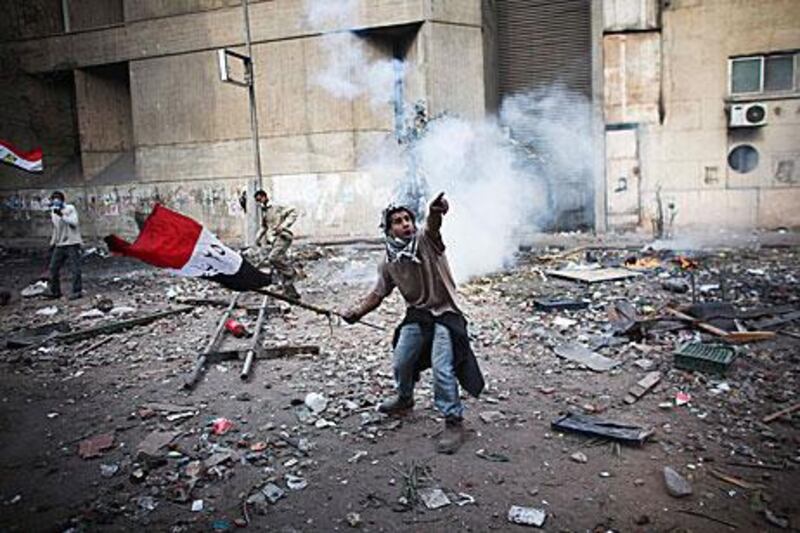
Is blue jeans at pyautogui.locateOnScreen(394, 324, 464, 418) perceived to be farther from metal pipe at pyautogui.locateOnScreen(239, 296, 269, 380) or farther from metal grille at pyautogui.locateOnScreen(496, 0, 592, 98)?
metal grille at pyautogui.locateOnScreen(496, 0, 592, 98)

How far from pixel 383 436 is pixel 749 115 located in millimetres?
12554

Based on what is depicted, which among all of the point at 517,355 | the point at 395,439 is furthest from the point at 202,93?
the point at 395,439

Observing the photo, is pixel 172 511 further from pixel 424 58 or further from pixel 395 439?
pixel 424 58

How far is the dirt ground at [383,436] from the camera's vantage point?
3.27m

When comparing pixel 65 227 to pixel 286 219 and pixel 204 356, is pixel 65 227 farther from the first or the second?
pixel 204 356

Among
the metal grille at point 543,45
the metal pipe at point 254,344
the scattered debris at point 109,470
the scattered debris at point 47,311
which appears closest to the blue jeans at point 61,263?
the scattered debris at point 47,311

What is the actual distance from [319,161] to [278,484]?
11841mm

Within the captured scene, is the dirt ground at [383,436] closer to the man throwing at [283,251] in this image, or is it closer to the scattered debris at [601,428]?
the scattered debris at [601,428]

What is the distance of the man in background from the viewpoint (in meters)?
9.40

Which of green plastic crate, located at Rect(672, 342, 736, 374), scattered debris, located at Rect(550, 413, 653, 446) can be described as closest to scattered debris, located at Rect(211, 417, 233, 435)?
scattered debris, located at Rect(550, 413, 653, 446)

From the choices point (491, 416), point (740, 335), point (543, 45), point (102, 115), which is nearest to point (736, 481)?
point (491, 416)

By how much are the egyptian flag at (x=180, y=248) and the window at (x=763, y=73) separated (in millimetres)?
13380

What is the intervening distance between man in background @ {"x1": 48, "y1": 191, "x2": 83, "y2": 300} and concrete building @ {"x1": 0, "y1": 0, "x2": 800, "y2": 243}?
599 centimetres

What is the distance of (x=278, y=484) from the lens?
361 centimetres
